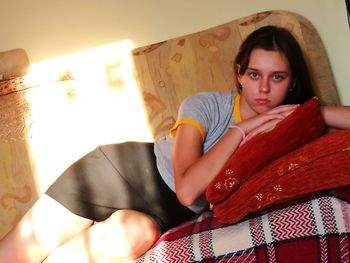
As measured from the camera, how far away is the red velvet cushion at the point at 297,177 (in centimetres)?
101

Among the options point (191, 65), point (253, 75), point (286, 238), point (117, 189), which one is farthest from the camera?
point (191, 65)

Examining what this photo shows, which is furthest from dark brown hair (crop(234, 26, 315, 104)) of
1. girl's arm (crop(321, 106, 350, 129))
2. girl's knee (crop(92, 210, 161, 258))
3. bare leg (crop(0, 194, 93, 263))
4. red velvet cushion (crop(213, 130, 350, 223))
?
bare leg (crop(0, 194, 93, 263))

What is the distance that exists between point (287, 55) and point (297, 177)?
16.3 inches

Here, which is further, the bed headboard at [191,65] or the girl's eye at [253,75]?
the bed headboard at [191,65]

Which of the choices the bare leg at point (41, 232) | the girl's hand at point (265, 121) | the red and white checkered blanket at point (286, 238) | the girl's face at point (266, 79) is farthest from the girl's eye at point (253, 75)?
the bare leg at point (41, 232)

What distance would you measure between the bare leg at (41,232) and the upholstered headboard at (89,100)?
23cm

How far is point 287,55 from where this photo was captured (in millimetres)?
1269

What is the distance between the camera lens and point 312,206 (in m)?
1.03

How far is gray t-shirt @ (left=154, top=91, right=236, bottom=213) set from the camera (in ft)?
4.25

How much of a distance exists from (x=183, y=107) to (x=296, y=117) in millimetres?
361

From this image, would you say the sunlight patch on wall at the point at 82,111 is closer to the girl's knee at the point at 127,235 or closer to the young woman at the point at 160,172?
the young woman at the point at 160,172

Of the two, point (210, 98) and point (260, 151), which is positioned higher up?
point (210, 98)

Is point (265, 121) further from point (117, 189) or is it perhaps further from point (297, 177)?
point (117, 189)

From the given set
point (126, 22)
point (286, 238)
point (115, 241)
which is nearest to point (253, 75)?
point (286, 238)
